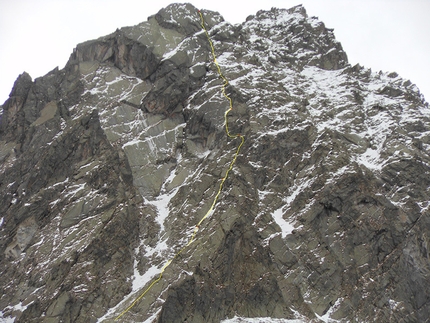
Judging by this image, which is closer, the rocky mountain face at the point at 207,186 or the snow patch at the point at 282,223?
the rocky mountain face at the point at 207,186

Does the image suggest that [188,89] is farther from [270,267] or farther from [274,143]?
[270,267]

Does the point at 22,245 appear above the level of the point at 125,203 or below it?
below

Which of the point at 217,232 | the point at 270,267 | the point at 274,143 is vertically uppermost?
the point at 274,143

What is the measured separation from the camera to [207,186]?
60.8 meters

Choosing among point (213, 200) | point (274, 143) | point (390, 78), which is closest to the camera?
point (213, 200)

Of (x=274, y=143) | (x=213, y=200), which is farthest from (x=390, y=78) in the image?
(x=213, y=200)

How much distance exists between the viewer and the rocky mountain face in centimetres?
5266

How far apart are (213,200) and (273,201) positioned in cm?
722

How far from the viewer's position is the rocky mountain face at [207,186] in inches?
2073

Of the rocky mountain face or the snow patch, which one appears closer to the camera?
the rocky mountain face

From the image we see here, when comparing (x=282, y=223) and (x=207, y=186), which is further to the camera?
(x=207, y=186)

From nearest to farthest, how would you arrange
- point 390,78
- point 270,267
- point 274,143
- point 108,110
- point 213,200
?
point 270,267 → point 213,200 → point 274,143 → point 108,110 → point 390,78

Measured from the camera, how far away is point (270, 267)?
179 ft

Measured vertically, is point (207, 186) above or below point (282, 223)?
above
